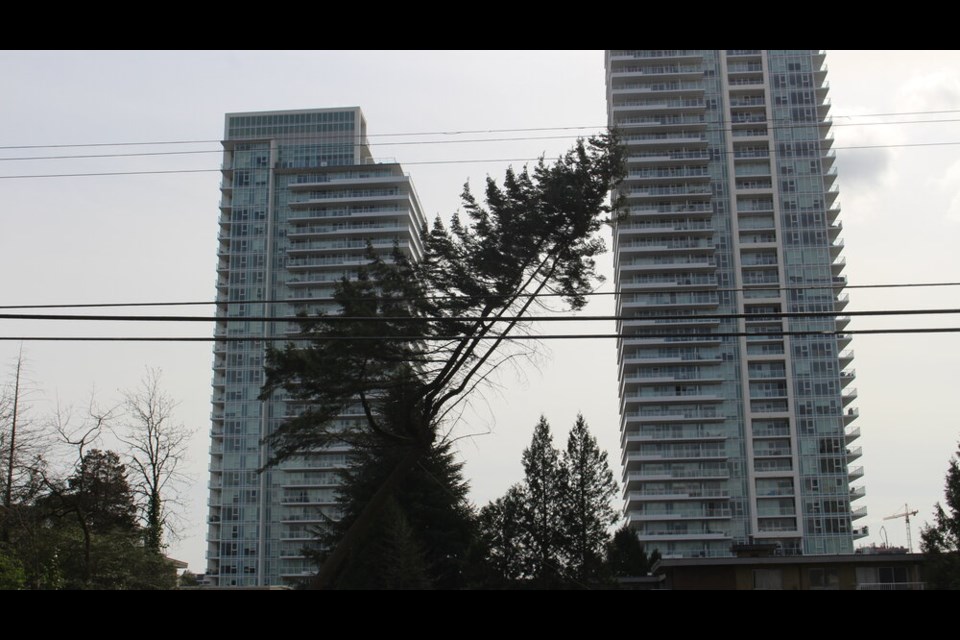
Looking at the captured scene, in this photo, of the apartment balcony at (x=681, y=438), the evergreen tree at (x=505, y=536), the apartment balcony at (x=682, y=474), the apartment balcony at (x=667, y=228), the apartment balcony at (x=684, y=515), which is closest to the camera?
the evergreen tree at (x=505, y=536)

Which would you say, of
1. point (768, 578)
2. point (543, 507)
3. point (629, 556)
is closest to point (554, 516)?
point (543, 507)

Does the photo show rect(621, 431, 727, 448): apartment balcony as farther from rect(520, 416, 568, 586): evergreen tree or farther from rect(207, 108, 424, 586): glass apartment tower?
rect(520, 416, 568, 586): evergreen tree

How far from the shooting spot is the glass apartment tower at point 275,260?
3265 inches

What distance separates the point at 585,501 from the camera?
45188 mm

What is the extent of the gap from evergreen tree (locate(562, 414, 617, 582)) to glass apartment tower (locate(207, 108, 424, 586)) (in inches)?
1537

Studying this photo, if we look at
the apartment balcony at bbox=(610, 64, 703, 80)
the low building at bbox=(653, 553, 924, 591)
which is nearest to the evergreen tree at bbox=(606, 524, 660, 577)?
the low building at bbox=(653, 553, 924, 591)

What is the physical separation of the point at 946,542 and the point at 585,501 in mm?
14815

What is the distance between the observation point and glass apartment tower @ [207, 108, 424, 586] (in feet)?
272

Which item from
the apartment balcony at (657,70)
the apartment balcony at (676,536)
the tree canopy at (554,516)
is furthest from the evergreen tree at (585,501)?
the apartment balcony at (657,70)

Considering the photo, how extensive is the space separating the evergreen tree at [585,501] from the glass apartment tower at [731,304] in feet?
89.0

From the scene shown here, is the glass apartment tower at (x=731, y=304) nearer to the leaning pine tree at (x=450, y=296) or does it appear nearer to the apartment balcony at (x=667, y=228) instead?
the apartment balcony at (x=667, y=228)

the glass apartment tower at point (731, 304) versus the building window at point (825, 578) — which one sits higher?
the glass apartment tower at point (731, 304)

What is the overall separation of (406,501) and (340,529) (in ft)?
8.90
